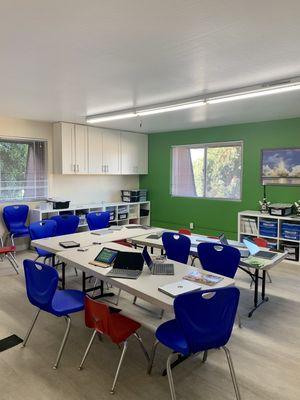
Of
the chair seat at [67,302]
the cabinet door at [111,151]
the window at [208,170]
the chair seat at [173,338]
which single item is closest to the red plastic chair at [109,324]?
the chair seat at [173,338]

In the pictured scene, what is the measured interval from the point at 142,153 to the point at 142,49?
535 cm

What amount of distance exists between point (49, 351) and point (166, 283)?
1.29 metres

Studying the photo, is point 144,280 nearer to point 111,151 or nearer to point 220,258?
point 220,258

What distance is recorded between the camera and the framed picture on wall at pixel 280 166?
18.6 feet

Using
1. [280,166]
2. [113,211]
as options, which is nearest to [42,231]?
[113,211]

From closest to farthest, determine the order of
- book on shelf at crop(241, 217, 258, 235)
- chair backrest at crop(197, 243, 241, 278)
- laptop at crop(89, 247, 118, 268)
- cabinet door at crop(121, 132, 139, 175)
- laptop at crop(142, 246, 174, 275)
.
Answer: laptop at crop(142, 246, 174, 275), laptop at crop(89, 247, 118, 268), chair backrest at crop(197, 243, 241, 278), book on shelf at crop(241, 217, 258, 235), cabinet door at crop(121, 132, 139, 175)

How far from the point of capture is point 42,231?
458cm

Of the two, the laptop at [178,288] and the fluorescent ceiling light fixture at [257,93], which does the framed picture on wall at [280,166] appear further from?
the laptop at [178,288]

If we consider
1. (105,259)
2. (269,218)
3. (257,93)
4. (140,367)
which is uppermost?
(257,93)

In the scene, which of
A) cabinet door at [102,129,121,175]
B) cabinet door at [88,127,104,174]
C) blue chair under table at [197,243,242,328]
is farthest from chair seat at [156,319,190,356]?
cabinet door at [102,129,121,175]

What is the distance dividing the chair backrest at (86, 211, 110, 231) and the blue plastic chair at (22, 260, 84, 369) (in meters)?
2.60

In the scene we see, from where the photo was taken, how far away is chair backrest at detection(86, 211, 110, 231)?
5.42 metres

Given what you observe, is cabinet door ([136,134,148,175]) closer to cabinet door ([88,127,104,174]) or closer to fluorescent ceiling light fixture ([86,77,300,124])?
cabinet door ([88,127,104,174])

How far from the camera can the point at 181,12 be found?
2.05m
